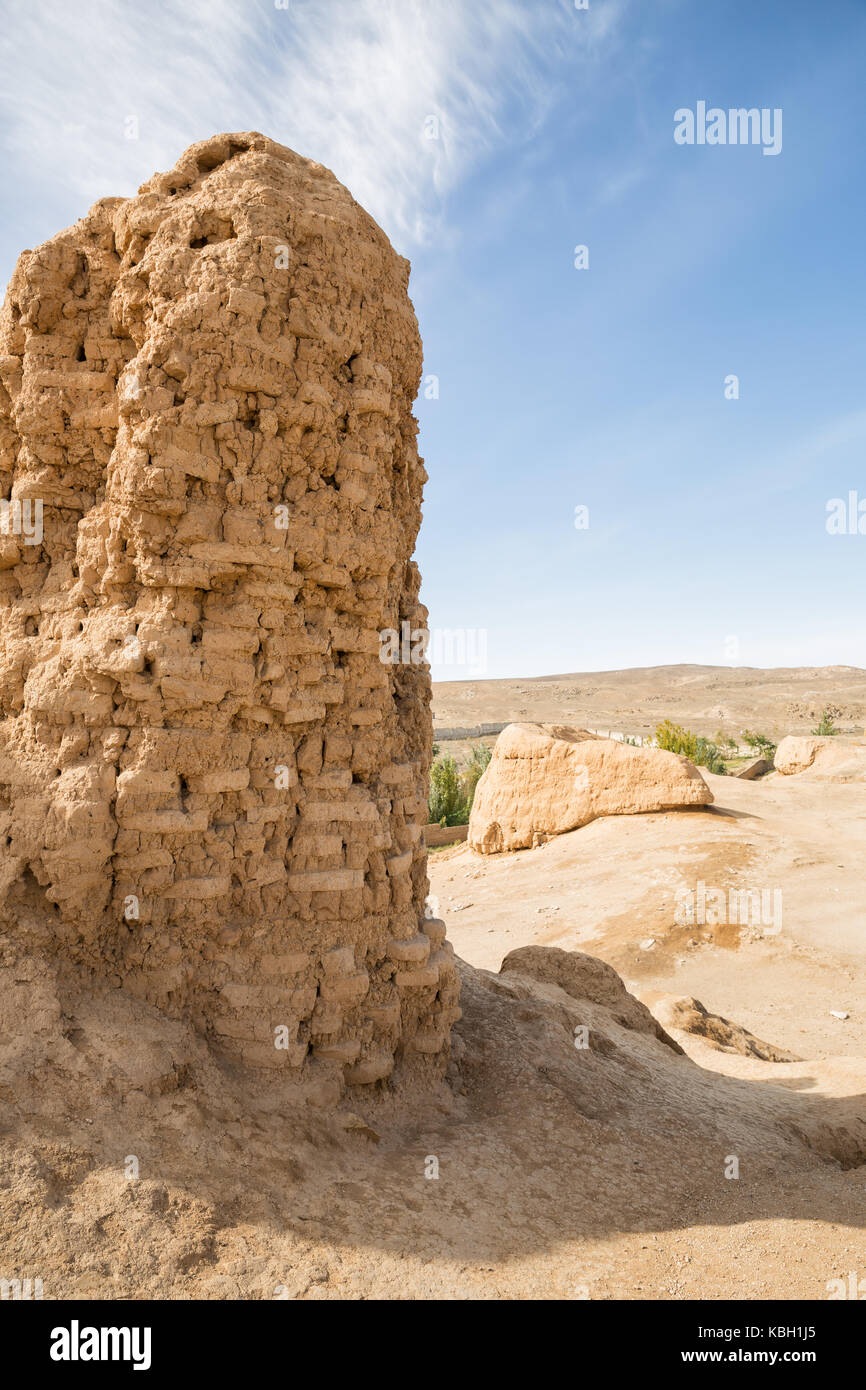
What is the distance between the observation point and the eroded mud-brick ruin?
12.6ft

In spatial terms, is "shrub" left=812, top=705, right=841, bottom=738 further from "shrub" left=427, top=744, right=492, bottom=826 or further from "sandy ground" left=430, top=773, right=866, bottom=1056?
"sandy ground" left=430, top=773, right=866, bottom=1056

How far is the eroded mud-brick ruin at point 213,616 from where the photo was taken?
3855 mm

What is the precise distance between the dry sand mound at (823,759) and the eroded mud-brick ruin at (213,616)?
62.9 feet

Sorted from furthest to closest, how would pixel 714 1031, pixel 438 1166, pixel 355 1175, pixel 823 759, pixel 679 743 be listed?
1. pixel 679 743
2. pixel 823 759
3. pixel 714 1031
4. pixel 438 1166
5. pixel 355 1175

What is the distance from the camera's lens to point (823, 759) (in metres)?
22.3

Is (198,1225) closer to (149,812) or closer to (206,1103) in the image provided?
(206,1103)

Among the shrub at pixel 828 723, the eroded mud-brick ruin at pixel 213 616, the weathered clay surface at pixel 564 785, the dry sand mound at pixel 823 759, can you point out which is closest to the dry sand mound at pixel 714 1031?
the eroded mud-brick ruin at pixel 213 616

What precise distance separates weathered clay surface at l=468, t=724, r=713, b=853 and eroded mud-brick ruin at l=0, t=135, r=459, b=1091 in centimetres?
1282

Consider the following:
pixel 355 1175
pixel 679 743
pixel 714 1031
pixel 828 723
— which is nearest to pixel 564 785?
pixel 679 743

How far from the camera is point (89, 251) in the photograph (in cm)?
431

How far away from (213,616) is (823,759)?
21916mm

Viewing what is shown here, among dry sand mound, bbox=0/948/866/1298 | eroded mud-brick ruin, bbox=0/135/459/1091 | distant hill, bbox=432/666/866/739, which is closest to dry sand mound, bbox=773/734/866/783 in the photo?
dry sand mound, bbox=0/948/866/1298

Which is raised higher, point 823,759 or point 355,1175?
point 355,1175

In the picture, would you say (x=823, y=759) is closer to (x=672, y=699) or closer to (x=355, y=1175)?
(x=355, y=1175)
